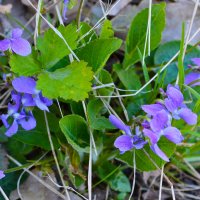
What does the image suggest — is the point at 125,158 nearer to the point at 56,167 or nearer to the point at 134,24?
the point at 56,167

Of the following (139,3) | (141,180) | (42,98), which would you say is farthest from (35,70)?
(139,3)

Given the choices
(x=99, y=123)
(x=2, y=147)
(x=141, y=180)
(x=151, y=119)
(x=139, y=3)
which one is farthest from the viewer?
(x=139, y=3)

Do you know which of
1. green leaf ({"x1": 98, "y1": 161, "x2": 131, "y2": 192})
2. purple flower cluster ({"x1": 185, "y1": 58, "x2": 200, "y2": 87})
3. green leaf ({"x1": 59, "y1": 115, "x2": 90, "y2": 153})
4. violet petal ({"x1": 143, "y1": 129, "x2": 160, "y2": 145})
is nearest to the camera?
violet petal ({"x1": 143, "y1": 129, "x2": 160, "y2": 145})

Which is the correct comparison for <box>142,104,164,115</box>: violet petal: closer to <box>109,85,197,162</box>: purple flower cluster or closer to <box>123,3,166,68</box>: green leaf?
<box>109,85,197,162</box>: purple flower cluster

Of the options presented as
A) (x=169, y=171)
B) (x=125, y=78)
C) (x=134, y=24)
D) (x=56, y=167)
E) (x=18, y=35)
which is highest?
(x=18, y=35)

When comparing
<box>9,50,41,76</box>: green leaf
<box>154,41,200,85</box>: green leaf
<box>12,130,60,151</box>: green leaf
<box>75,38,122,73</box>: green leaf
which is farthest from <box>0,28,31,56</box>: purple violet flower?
<box>154,41,200,85</box>: green leaf

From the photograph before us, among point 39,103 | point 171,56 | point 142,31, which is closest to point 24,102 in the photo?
point 39,103
